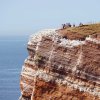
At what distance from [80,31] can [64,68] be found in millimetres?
3199

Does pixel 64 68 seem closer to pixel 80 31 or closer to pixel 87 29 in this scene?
pixel 80 31

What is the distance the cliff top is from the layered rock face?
51 centimetres

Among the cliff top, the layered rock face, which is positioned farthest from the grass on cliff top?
the layered rock face

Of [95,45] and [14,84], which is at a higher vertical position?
[95,45]

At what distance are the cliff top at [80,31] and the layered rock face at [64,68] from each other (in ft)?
1.67

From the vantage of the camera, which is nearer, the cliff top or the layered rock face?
the layered rock face

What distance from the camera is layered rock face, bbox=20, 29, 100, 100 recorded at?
107 ft

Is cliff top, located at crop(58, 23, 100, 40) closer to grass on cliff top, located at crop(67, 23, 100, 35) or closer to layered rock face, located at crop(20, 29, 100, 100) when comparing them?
grass on cliff top, located at crop(67, 23, 100, 35)

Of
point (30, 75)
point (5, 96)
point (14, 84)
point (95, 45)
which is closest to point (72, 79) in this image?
point (95, 45)

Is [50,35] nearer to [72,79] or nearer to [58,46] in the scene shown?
[58,46]

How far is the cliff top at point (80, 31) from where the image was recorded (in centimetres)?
3530

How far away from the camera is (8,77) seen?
19450 cm

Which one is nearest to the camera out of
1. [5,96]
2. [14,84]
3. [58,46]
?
[58,46]

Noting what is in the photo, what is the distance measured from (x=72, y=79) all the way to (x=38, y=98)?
370 cm
